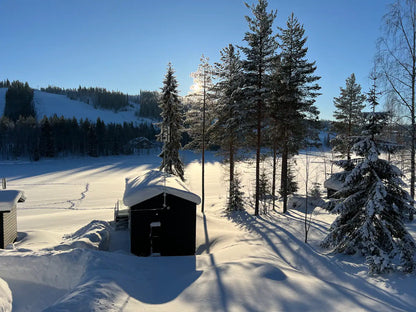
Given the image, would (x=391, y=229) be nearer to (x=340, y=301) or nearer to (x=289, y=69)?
(x=340, y=301)

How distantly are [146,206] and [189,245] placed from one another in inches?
111

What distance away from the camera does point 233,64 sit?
2083 centimetres

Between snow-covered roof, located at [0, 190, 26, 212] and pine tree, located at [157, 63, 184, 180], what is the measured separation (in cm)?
1064

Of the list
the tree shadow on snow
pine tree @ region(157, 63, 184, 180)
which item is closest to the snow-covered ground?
the tree shadow on snow

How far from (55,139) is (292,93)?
240 feet

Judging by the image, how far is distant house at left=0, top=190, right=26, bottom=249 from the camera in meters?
12.2

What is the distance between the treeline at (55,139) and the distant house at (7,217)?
2415 inches

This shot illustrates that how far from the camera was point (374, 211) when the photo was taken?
8516 millimetres

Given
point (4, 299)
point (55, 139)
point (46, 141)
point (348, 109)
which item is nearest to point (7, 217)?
point (4, 299)

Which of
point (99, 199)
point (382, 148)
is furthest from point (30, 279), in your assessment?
point (99, 199)

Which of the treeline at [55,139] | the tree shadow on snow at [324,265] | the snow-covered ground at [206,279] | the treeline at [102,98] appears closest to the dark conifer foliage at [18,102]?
the treeline at [102,98]

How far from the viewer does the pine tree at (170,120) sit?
2188cm

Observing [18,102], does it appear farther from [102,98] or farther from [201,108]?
[201,108]

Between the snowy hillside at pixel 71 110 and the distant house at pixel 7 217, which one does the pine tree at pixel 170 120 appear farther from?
the snowy hillside at pixel 71 110
